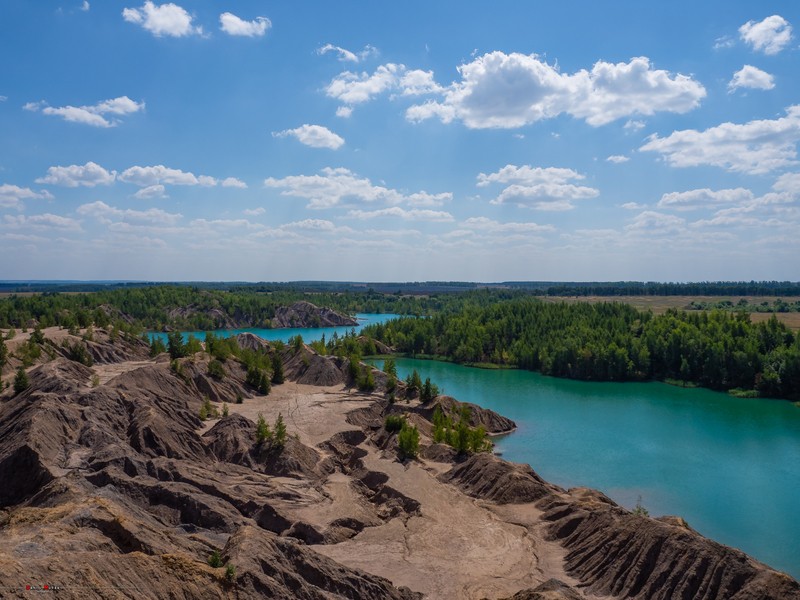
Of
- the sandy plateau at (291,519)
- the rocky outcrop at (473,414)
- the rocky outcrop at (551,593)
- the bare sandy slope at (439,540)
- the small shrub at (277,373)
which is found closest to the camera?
the sandy plateau at (291,519)

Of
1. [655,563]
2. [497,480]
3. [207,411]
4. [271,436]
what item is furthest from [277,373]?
[655,563]

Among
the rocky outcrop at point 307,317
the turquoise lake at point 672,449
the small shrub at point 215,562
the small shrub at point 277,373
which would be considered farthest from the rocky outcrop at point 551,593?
the rocky outcrop at point 307,317

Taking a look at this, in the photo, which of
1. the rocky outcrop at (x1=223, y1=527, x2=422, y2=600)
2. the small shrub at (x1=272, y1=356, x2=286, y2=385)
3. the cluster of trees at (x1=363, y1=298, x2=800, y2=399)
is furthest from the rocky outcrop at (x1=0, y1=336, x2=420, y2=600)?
the cluster of trees at (x1=363, y1=298, x2=800, y2=399)

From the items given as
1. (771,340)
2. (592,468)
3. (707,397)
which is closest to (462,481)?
(592,468)

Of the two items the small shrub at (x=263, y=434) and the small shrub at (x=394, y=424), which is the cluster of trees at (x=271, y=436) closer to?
the small shrub at (x=263, y=434)

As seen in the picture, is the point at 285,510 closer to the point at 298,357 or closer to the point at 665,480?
the point at 665,480
